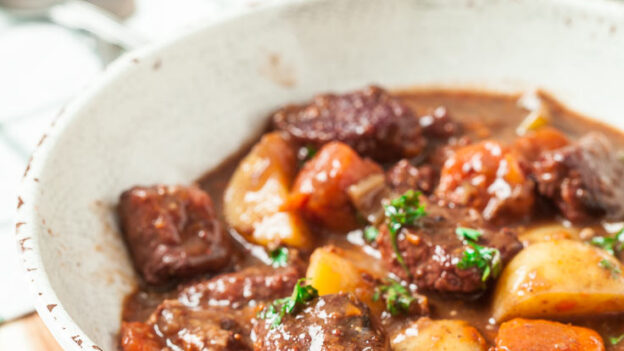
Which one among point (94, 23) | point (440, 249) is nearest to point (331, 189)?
point (440, 249)

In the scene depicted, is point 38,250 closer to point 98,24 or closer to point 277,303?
point 277,303

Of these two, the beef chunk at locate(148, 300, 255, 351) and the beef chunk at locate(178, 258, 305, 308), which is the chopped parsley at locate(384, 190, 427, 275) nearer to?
the beef chunk at locate(178, 258, 305, 308)

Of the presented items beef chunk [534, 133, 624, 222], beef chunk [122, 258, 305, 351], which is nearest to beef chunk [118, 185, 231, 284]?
beef chunk [122, 258, 305, 351]

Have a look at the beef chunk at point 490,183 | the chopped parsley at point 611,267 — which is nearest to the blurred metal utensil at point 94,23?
the beef chunk at point 490,183

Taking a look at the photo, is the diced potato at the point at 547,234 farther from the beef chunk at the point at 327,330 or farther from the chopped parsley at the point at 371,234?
the beef chunk at the point at 327,330

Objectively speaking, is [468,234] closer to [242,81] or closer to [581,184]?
[581,184]

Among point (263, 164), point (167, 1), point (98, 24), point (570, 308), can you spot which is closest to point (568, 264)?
point (570, 308)
